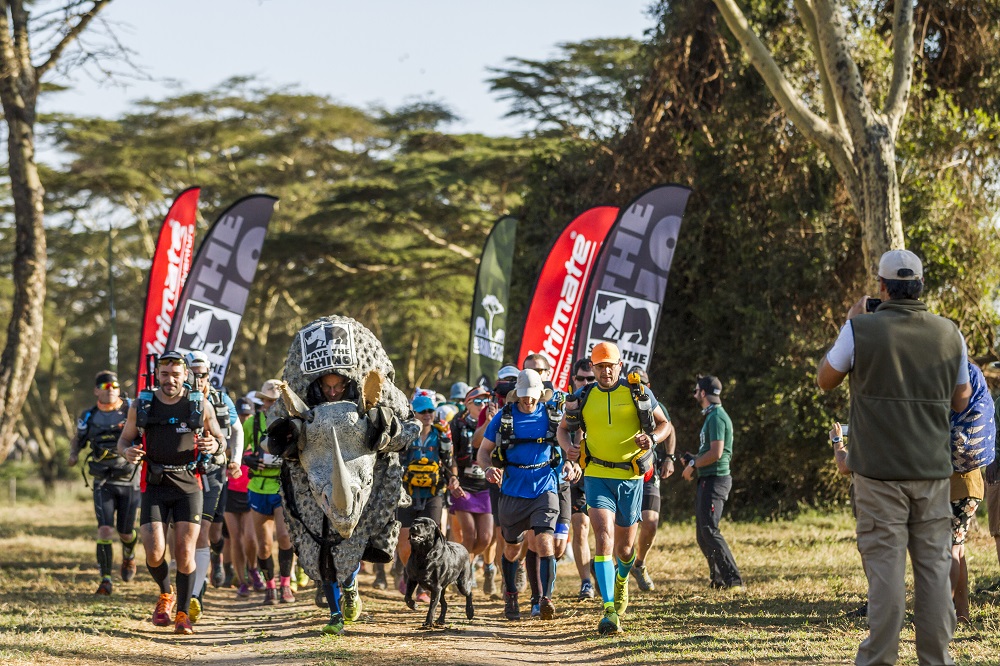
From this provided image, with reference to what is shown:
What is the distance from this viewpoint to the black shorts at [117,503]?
489 inches

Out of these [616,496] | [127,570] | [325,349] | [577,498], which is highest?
[325,349]

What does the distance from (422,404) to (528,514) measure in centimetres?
197

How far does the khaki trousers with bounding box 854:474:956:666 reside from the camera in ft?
18.2

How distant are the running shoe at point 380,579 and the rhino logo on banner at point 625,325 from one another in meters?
3.19

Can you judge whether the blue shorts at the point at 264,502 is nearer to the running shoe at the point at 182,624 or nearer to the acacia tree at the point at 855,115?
the running shoe at the point at 182,624

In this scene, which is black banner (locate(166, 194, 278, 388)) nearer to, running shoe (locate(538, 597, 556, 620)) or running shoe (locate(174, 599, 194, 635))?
running shoe (locate(174, 599, 194, 635))

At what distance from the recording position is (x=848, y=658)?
6.94m

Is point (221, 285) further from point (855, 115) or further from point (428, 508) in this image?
point (855, 115)

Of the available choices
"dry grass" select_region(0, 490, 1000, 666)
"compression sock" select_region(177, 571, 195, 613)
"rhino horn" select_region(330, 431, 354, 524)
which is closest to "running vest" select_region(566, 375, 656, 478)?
"dry grass" select_region(0, 490, 1000, 666)

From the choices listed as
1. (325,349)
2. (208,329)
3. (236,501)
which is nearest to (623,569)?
(325,349)

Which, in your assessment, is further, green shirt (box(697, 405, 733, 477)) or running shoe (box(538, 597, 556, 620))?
green shirt (box(697, 405, 733, 477))

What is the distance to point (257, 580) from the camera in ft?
40.3

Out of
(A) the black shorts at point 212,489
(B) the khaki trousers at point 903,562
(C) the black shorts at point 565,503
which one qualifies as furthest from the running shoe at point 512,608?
(B) the khaki trousers at point 903,562

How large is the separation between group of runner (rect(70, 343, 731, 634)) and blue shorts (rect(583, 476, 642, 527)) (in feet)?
0.03
